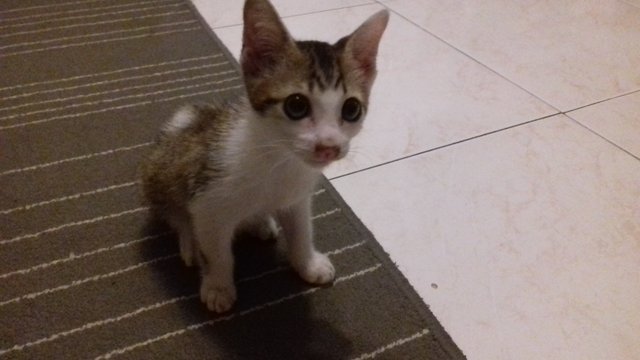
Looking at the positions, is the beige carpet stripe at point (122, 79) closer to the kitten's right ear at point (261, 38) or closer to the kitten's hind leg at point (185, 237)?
the kitten's hind leg at point (185, 237)

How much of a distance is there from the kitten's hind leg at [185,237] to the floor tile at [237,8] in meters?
1.11

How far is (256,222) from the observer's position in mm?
1085

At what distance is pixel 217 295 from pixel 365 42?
0.55 m

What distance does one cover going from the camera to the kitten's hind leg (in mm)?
1018

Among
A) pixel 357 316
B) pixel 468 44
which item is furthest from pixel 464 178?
pixel 468 44

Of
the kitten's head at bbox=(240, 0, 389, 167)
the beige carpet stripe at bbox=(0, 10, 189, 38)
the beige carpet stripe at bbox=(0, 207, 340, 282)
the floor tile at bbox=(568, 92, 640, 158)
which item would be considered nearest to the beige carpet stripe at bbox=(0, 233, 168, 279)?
the beige carpet stripe at bbox=(0, 207, 340, 282)

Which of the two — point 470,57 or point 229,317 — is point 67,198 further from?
point 470,57

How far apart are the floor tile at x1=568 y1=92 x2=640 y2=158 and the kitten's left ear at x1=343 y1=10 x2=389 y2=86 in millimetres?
998

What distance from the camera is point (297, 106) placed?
30.1 inches

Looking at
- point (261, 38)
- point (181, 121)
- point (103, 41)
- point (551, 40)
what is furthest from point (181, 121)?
point (551, 40)

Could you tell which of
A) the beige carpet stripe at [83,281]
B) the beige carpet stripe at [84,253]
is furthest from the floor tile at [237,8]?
the beige carpet stripe at [83,281]

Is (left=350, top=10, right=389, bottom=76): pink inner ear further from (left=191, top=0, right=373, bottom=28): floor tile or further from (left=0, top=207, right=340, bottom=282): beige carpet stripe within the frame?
(left=191, top=0, right=373, bottom=28): floor tile

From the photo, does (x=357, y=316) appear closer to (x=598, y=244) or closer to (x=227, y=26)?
(x=598, y=244)

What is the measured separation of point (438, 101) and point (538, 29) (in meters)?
0.75
